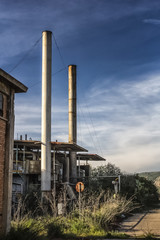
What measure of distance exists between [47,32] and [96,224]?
21842mm

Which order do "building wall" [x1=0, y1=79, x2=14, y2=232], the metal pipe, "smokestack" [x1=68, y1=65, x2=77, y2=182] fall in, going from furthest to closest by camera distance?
the metal pipe → "smokestack" [x1=68, y1=65, x2=77, y2=182] → "building wall" [x1=0, y1=79, x2=14, y2=232]

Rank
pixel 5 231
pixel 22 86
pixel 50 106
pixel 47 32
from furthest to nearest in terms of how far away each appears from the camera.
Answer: pixel 47 32, pixel 50 106, pixel 22 86, pixel 5 231

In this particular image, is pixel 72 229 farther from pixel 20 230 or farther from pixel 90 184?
pixel 90 184

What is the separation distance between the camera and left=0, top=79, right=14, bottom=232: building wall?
37.0 ft

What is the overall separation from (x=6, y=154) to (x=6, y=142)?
0.44 m

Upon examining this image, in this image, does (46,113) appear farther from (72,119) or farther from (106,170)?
(106,170)

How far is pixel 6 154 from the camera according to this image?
11.7 metres

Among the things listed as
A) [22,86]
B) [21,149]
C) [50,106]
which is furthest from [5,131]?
[21,149]

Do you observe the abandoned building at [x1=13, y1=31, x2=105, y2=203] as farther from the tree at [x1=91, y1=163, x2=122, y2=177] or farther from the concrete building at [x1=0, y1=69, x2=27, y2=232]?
the concrete building at [x1=0, y1=69, x2=27, y2=232]

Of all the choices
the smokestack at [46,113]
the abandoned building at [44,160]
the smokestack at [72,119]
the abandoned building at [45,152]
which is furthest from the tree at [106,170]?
the smokestack at [46,113]

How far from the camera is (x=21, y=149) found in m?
31.5

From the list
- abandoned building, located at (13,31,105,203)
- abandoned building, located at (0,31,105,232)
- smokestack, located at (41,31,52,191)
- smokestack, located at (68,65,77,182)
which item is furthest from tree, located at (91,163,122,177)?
smokestack, located at (41,31,52,191)

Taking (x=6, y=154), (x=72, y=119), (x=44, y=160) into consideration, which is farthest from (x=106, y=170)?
(x=6, y=154)

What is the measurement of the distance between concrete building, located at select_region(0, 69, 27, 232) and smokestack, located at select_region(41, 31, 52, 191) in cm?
1611
